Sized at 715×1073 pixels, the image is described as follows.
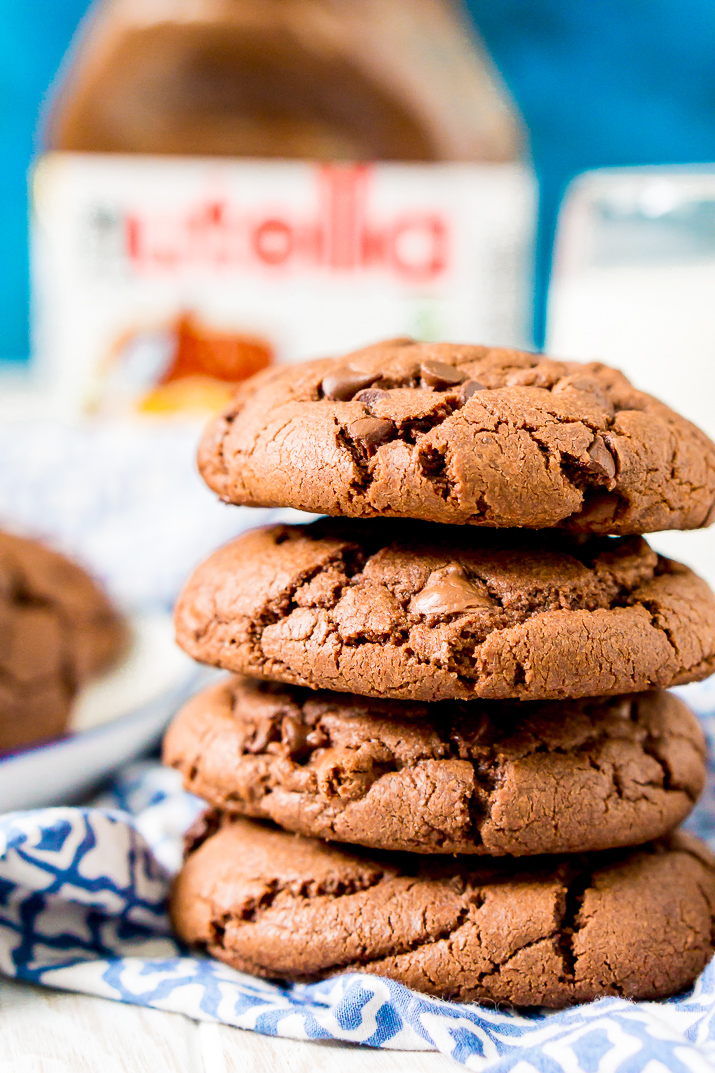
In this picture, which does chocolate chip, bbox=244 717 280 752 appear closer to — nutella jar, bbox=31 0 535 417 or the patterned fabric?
the patterned fabric

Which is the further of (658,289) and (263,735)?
(658,289)

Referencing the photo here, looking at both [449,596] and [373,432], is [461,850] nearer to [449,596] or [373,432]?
[449,596]

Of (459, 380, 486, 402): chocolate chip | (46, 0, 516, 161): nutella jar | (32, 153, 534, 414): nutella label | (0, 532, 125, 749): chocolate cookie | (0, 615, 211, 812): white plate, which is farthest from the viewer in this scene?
(32, 153, 534, 414): nutella label

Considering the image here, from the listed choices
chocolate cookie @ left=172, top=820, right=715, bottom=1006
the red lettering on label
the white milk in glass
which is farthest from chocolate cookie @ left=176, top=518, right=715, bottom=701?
the red lettering on label

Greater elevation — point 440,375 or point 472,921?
point 440,375

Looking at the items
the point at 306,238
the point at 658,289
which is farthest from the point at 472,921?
the point at 306,238

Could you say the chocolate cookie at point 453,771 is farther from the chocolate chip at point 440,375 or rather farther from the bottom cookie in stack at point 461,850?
the chocolate chip at point 440,375
